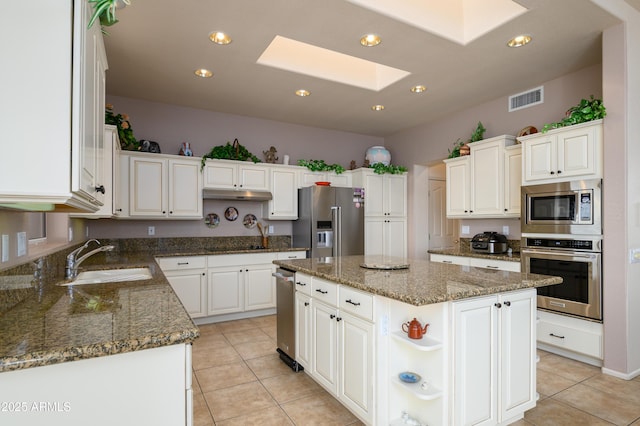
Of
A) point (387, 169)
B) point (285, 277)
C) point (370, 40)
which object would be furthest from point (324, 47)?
point (387, 169)

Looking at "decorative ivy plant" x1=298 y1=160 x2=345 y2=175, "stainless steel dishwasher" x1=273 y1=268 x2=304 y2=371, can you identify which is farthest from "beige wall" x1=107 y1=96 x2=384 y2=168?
"stainless steel dishwasher" x1=273 y1=268 x2=304 y2=371

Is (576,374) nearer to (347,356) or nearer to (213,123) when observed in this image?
(347,356)

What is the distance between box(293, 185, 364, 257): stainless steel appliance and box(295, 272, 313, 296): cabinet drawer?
1959 millimetres

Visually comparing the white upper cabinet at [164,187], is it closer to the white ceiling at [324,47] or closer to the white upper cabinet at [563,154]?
the white ceiling at [324,47]

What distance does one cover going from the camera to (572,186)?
3062 millimetres

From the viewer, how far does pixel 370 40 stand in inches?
113

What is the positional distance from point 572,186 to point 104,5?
3493 mm

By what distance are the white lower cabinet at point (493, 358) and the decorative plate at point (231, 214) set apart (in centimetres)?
363

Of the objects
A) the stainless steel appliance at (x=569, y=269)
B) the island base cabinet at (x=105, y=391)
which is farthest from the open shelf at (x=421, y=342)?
the stainless steel appliance at (x=569, y=269)

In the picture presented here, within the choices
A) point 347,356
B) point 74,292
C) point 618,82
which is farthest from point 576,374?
point 74,292

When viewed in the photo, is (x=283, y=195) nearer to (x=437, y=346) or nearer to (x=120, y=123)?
(x=120, y=123)

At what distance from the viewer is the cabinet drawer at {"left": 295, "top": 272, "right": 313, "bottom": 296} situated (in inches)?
105

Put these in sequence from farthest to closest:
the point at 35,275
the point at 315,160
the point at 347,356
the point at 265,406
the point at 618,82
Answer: the point at 315,160 < the point at 618,82 < the point at 265,406 < the point at 347,356 < the point at 35,275

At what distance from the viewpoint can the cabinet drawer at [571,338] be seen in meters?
2.94
